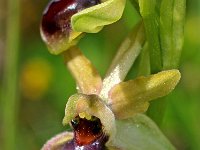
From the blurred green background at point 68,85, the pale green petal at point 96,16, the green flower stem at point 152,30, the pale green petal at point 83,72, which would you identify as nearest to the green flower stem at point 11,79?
the blurred green background at point 68,85

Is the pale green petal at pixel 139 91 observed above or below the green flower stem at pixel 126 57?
below

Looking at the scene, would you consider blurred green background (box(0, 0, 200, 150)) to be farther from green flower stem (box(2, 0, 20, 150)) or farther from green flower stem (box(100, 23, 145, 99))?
green flower stem (box(100, 23, 145, 99))

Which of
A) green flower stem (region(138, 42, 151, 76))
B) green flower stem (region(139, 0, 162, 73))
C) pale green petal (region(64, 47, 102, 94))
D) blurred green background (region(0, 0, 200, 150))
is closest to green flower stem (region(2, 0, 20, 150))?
blurred green background (region(0, 0, 200, 150))

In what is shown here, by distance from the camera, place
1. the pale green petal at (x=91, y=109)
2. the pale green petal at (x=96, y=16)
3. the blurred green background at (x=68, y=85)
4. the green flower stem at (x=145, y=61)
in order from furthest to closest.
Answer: the blurred green background at (x=68, y=85)
the green flower stem at (x=145, y=61)
the pale green petal at (x=91, y=109)
the pale green petal at (x=96, y=16)

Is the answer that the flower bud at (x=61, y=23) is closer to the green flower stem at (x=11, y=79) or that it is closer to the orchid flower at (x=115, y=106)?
the orchid flower at (x=115, y=106)

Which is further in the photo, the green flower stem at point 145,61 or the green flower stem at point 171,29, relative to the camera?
the green flower stem at point 145,61

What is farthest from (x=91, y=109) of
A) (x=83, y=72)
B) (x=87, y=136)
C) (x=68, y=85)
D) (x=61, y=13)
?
(x=68, y=85)

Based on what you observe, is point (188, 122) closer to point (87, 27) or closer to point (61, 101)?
point (61, 101)
